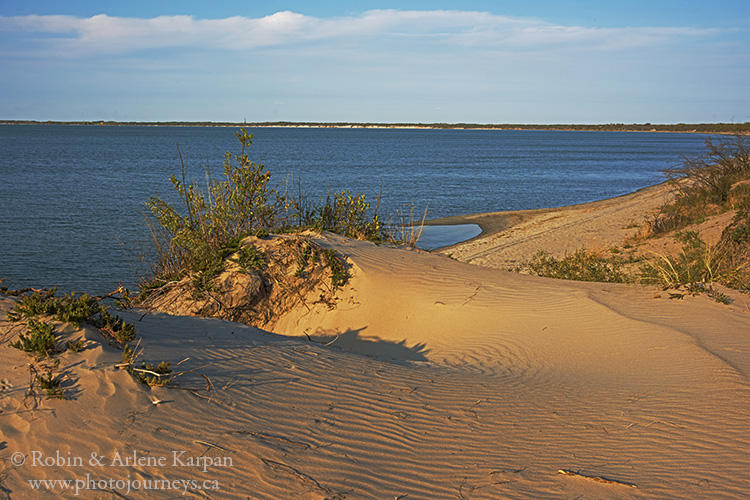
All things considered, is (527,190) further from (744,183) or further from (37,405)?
(37,405)

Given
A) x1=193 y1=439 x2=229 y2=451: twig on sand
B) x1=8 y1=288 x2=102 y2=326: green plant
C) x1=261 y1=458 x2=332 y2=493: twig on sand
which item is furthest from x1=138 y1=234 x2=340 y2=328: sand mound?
x1=261 y1=458 x2=332 y2=493: twig on sand

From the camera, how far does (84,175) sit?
3697 centimetres

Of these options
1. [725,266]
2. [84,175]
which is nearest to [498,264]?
[725,266]

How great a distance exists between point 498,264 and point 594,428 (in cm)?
1073

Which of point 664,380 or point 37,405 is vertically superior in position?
point 37,405

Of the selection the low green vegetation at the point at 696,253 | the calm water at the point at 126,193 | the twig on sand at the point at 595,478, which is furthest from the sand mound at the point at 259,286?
the low green vegetation at the point at 696,253

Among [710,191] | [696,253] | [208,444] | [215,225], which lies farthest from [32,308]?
[710,191]

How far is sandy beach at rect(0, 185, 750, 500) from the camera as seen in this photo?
3348 mm

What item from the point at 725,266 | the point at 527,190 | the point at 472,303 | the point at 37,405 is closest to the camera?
the point at 37,405

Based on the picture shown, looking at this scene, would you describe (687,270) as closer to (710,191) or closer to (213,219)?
(213,219)

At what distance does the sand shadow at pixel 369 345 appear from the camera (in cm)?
724

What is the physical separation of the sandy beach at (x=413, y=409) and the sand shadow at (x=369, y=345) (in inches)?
1.1

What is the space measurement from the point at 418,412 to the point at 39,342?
9.78 ft

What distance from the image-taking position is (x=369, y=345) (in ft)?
24.9
